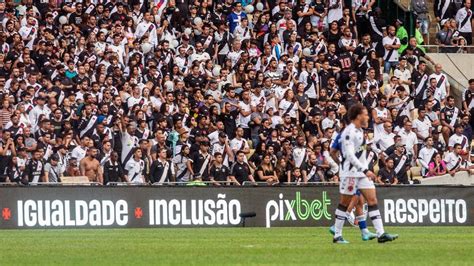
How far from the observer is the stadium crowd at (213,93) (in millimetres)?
33844

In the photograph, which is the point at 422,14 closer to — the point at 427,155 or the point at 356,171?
the point at 427,155

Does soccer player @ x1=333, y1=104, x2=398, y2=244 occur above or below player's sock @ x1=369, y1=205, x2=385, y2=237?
above

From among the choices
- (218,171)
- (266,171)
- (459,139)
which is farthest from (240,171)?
(459,139)

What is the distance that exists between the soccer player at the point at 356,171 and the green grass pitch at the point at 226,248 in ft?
1.43

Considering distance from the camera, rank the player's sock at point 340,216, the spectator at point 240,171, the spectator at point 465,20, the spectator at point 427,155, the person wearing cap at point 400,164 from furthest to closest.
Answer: the spectator at point 465,20
the spectator at point 427,155
the person wearing cap at point 400,164
the spectator at point 240,171
the player's sock at point 340,216

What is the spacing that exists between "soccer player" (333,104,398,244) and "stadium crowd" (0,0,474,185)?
11655 millimetres

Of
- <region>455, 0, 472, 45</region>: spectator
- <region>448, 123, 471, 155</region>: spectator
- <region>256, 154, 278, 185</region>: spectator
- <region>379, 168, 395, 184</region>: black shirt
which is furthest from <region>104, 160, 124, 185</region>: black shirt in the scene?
<region>455, 0, 472, 45</region>: spectator

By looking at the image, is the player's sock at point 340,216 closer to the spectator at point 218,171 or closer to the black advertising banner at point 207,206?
the black advertising banner at point 207,206

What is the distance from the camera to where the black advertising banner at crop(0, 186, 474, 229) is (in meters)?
30.2

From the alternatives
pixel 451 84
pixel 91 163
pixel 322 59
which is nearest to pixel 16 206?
pixel 91 163

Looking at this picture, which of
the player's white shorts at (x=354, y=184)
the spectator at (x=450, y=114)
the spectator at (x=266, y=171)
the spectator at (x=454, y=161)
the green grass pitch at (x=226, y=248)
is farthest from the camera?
the spectator at (x=450, y=114)

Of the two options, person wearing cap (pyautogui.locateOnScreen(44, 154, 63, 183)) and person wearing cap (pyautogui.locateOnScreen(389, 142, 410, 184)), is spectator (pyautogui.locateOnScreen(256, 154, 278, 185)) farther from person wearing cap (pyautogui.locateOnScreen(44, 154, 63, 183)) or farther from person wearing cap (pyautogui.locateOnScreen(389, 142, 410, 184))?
person wearing cap (pyautogui.locateOnScreen(44, 154, 63, 183))

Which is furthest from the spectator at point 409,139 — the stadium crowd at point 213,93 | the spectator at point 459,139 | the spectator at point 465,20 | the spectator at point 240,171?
the spectator at point 465,20

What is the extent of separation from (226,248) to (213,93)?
16619 millimetres
